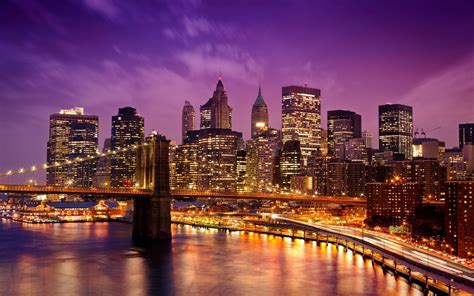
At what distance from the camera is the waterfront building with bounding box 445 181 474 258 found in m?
53.0

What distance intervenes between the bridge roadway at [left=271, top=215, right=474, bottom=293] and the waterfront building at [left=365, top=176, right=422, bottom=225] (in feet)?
103

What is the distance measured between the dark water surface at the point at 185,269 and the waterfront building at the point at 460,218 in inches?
383

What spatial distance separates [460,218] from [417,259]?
50.6ft

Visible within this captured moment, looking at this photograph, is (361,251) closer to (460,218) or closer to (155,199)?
(460,218)

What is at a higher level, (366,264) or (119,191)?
(119,191)

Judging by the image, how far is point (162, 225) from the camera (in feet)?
206

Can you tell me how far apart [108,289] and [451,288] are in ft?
73.6

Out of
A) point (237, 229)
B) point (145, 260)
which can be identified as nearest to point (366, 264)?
point (145, 260)

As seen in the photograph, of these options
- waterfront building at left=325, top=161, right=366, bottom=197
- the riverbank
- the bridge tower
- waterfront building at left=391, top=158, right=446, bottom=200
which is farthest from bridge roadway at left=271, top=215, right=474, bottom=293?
waterfront building at left=325, top=161, right=366, bottom=197

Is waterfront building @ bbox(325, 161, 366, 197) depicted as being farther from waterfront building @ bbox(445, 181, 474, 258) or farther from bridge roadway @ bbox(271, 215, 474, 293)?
waterfront building @ bbox(445, 181, 474, 258)

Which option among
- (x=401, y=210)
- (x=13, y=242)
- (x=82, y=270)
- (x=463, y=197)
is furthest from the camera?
(x=401, y=210)

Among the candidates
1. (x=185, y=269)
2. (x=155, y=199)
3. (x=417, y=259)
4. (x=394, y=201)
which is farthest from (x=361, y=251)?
(x=394, y=201)

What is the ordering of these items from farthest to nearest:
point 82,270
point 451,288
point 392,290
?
1. point 82,270
2. point 392,290
3. point 451,288

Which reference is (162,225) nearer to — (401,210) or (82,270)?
(82,270)
